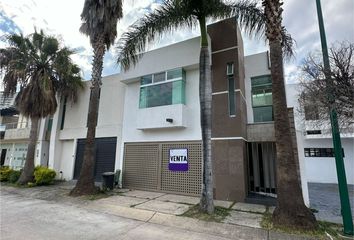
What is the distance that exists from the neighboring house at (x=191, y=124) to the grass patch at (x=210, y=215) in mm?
1757

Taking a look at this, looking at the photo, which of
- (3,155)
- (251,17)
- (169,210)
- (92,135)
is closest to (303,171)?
(169,210)

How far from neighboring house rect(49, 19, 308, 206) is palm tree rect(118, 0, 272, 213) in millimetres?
1173

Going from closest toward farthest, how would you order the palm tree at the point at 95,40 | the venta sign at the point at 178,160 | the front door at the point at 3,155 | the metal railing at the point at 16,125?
the palm tree at the point at 95,40 → the venta sign at the point at 178,160 → the metal railing at the point at 16,125 → the front door at the point at 3,155

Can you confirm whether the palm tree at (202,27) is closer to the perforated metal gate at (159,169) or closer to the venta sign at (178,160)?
the perforated metal gate at (159,169)

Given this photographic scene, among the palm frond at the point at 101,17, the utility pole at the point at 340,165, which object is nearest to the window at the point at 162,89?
the palm frond at the point at 101,17

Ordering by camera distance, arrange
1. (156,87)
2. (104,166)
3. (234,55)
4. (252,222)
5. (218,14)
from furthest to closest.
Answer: (104,166)
(156,87)
(234,55)
(218,14)
(252,222)

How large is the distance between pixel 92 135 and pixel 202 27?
25.2 ft

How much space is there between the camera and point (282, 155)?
6.58 meters

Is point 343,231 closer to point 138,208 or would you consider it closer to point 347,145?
point 138,208

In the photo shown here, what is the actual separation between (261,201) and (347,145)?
13104 millimetres

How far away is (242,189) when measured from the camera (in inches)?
363

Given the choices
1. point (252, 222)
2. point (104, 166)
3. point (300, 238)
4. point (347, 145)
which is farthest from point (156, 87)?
point (347, 145)

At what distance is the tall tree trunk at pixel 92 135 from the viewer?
1055 centimetres

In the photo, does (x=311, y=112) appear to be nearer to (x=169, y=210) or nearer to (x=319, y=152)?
(x=169, y=210)
